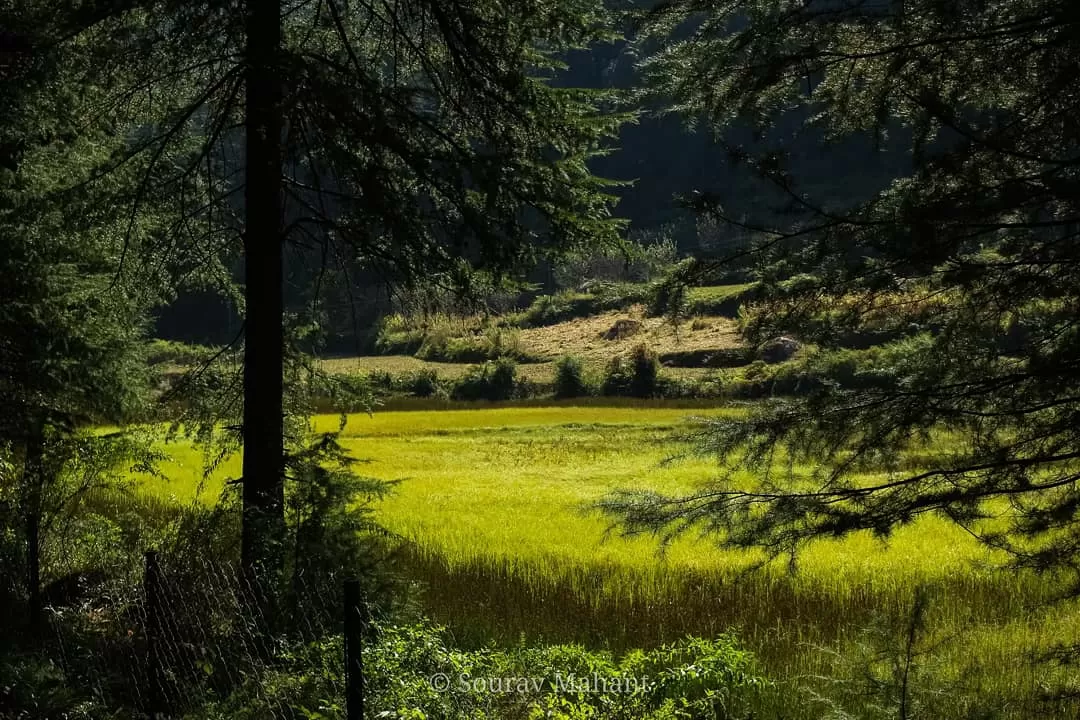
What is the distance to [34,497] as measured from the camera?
9336 mm

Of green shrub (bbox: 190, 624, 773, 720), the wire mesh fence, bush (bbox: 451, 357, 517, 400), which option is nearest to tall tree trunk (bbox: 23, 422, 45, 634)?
the wire mesh fence

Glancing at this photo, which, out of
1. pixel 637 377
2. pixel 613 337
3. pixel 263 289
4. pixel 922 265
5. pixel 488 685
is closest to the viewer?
pixel 922 265

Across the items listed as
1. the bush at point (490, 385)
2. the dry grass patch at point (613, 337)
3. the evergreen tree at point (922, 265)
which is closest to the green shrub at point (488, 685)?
the evergreen tree at point (922, 265)

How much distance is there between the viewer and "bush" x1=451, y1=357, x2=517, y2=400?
3825 cm

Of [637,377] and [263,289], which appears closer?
[263,289]

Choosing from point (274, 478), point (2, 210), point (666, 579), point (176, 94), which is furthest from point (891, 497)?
point (2, 210)

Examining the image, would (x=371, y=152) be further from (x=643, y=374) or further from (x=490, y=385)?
(x=490, y=385)

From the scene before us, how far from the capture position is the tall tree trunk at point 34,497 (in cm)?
791

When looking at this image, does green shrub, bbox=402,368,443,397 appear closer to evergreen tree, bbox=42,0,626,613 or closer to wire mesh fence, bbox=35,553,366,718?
wire mesh fence, bbox=35,553,366,718

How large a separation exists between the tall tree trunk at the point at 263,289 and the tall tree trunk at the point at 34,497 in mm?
2525

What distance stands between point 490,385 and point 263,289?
1234 inches

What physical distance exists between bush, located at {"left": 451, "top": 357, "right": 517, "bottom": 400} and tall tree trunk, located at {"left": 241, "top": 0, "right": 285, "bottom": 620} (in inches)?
1217

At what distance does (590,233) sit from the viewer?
7172mm

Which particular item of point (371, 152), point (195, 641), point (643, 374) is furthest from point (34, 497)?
point (643, 374)
